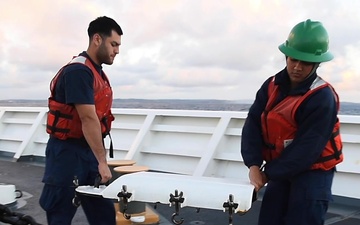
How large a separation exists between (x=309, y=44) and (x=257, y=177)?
68cm

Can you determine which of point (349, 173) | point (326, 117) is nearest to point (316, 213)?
point (326, 117)

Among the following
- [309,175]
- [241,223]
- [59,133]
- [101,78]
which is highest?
[101,78]

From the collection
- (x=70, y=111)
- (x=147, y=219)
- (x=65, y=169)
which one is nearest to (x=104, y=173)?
(x=65, y=169)

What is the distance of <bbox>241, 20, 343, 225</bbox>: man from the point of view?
2066 mm

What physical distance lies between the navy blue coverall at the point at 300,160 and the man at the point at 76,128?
2.83ft

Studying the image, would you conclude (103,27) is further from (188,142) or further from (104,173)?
(188,142)

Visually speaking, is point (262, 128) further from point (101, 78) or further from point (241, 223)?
point (241, 223)

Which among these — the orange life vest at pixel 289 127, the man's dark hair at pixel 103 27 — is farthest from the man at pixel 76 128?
the orange life vest at pixel 289 127

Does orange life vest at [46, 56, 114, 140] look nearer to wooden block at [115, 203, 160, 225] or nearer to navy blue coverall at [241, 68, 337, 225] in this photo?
navy blue coverall at [241, 68, 337, 225]

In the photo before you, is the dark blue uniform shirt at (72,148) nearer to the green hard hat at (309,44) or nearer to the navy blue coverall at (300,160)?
the navy blue coverall at (300,160)

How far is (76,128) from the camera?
2678 millimetres

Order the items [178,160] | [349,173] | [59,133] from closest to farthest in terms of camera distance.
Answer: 1. [59,133]
2. [349,173]
3. [178,160]

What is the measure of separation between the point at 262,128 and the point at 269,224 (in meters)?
0.49

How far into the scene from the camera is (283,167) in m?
2.12
